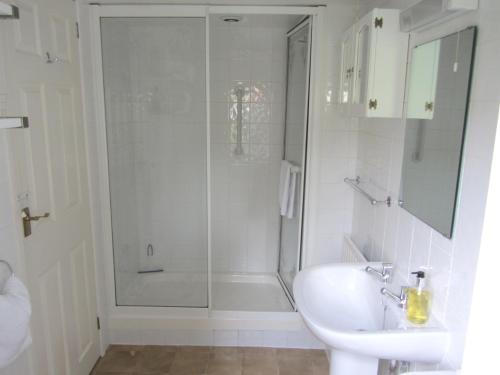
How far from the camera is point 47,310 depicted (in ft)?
6.06

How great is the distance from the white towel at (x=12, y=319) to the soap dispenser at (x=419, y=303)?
1.31m

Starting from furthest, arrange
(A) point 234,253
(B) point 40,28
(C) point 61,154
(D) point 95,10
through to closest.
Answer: (A) point 234,253 < (D) point 95,10 < (C) point 61,154 < (B) point 40,28

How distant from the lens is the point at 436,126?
55.7 inches

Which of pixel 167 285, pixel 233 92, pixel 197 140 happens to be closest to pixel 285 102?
pixel 233 92

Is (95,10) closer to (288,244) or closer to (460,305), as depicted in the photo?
(288,244)

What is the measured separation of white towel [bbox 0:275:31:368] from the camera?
3.84 ft

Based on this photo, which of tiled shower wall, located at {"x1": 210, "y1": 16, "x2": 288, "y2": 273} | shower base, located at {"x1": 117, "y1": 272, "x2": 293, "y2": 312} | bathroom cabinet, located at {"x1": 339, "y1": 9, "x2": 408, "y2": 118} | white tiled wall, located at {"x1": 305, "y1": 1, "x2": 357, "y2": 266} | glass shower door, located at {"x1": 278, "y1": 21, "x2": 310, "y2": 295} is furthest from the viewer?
tiled shower wall, located at {"x1": 210, "y1": 16, "x2": 288, "y2": 273}

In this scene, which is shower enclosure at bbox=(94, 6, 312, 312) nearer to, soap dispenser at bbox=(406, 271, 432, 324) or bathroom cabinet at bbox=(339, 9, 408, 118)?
bathroom cabinet at bbox=(339, 9, 408, 118)

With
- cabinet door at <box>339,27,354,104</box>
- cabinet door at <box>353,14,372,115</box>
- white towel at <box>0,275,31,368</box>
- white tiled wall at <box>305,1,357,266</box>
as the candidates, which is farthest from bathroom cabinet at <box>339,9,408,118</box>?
white towel at <box>0,275,31,368</box>

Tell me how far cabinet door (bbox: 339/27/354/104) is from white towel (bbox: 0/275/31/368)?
63.2 inches

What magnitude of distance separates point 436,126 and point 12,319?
1.53m

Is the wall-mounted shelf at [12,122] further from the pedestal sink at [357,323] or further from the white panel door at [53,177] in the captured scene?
the pedestal sink at [357,323]

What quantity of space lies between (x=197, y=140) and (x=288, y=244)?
1073 millimetres

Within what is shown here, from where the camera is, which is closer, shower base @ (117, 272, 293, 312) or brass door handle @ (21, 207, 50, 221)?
brass door handle @ (21, 207, 50, 221)
